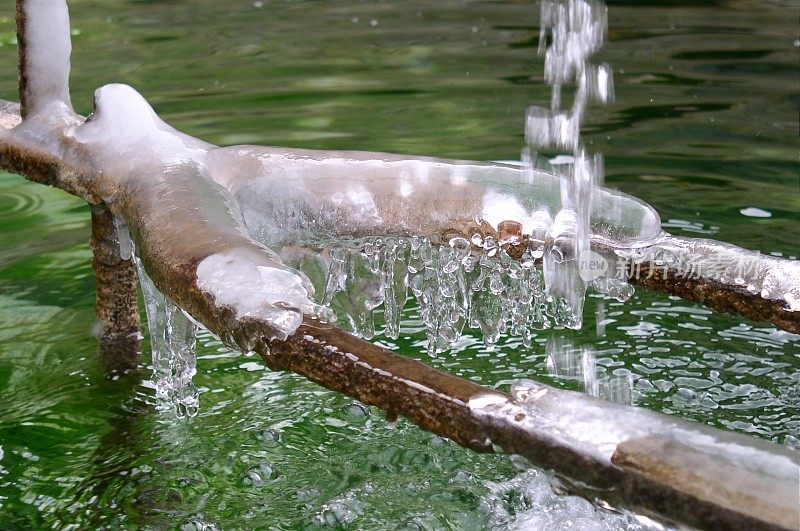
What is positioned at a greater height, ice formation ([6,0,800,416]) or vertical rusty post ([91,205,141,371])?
ice formation ([6,0,800,416])

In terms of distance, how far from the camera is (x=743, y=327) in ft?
9.89

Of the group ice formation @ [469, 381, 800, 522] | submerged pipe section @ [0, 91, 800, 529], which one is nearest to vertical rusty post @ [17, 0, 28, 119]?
submerged pipe section @ [0, 91, 800, 529]

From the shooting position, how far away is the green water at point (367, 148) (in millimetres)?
2184

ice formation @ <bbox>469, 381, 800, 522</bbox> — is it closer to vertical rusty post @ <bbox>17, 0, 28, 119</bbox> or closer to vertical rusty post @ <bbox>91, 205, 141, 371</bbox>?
vertical rusty post @ <bbox>91, 205, 141, 371</bbox>

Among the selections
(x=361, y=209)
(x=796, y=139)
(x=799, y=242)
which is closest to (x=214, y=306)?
(x=361, y=209)

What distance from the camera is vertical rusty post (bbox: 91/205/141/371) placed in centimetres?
254

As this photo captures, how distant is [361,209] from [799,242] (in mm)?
1871

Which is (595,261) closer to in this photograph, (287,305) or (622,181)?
(287,305)

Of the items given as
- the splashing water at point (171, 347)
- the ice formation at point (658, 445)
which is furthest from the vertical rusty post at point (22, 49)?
the ice formation at point (658, 445)

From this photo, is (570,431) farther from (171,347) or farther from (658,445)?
(171,347)

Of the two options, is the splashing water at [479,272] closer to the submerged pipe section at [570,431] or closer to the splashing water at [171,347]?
the splashing water at [171,347]

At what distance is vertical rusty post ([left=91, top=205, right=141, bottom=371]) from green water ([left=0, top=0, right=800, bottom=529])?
77mm

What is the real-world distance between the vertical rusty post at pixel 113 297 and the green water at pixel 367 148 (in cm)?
8

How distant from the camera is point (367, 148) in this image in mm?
4543
